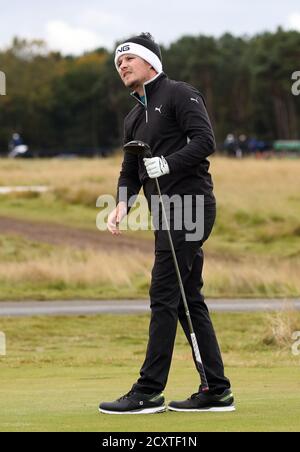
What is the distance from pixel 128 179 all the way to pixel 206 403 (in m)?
1.70

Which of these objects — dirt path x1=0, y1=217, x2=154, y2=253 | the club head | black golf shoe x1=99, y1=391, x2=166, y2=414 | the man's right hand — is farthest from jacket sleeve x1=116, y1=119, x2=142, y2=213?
dirt path x1=0, y1=217, x2=154, y2=253

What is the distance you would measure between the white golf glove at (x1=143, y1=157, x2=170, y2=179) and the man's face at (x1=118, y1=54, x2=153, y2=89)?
2.19 ft

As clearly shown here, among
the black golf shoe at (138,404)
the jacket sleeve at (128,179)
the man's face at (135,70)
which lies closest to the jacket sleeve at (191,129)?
the man's face at (135,70)

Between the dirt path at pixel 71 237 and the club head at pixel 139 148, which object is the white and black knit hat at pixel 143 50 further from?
the dirt path at pixel 71 237

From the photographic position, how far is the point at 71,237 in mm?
36562

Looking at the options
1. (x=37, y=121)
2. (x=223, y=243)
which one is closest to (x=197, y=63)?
(x=37, y=121)

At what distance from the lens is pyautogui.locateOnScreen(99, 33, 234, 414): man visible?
29.0 feet

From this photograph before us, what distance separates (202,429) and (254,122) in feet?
474

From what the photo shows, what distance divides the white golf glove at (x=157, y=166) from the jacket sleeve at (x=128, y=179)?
1.63ft

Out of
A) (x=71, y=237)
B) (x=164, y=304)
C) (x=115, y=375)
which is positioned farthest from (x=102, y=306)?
(x=164, y=304)

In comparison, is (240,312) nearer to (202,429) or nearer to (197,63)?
(202,429)

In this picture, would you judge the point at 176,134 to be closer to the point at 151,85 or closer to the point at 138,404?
the point at 151,85

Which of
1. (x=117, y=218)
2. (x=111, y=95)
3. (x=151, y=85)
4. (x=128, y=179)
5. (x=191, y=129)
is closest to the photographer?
(x=191, y=129)

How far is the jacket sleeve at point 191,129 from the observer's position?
879 cm
